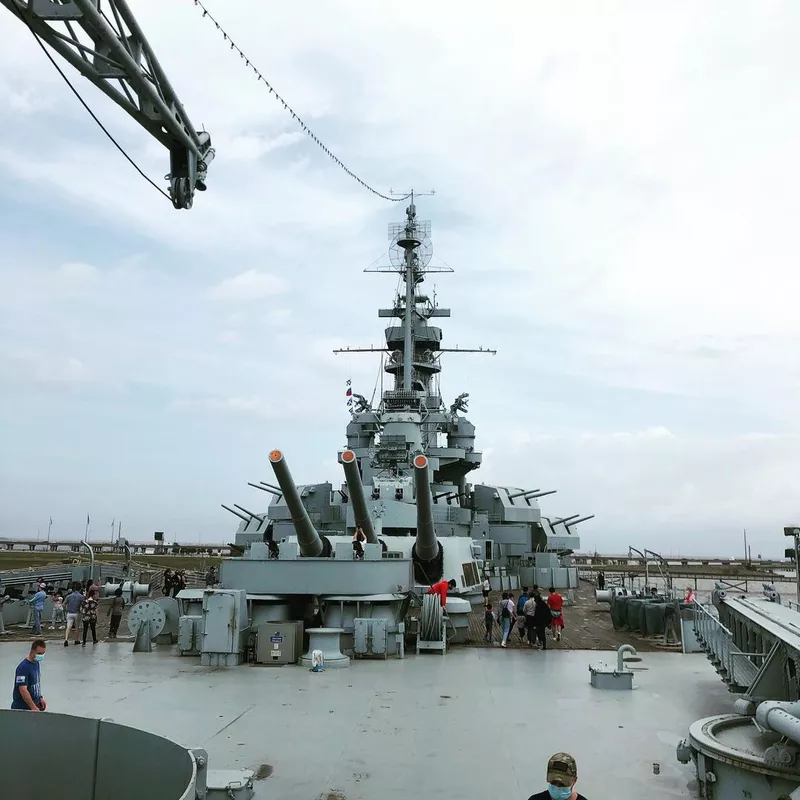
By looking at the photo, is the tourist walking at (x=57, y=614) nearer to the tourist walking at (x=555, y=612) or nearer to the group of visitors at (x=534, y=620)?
the group of visitors at (x=534, y=620)

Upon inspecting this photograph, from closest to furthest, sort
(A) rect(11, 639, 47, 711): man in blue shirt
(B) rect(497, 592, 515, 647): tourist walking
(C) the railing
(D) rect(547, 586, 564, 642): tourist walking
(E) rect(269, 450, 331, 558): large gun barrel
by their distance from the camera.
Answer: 1. (A) rect(11, 639, 47, 711): man in blue shirt
2. (C) the railing
3. (E) rect(269, 450, 331, 558): large gun barrel
4. (B) rect(497, 592, 515, 647): tourist walking
5. (D) rect(547, 586, 564, 642): tourist walking

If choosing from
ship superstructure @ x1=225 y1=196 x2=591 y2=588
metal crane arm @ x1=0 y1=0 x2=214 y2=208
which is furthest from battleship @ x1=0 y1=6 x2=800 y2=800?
ship superstructure @ x1=225 y1=196 x2=591 y2=588

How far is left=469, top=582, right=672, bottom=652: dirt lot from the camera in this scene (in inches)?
446

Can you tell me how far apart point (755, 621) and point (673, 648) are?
6.41 meters

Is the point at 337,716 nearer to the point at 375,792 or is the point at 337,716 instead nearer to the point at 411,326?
the point at 375,792

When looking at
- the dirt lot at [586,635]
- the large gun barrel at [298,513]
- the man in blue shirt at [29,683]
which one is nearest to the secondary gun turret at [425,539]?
the dirt lot at [586,635]

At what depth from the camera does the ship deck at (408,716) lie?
4734mm

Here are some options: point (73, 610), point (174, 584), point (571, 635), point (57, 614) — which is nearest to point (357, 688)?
point (73, 610)

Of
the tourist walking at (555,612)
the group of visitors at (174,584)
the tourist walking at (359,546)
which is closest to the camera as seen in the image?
the tourist walking at (359,546)

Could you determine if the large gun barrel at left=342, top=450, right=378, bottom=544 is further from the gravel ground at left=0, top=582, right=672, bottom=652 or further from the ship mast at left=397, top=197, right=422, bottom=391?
the ship mast at left=397, top=197, right=422, bottom=391

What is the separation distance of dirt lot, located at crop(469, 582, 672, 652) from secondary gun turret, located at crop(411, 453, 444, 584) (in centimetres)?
128

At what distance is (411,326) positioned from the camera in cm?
2427

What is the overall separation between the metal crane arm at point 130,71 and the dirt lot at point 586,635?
8022 millimetres

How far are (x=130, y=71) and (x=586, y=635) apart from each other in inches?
433
